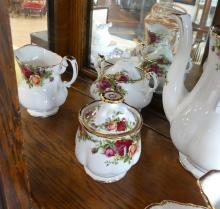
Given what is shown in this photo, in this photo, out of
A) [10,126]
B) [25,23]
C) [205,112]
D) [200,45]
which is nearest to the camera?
[10,126]

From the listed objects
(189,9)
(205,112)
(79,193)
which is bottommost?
(79,193)

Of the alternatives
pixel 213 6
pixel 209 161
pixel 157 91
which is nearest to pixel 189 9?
pixel 213 6

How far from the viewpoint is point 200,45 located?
53cm

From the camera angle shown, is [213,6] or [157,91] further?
[157,91]

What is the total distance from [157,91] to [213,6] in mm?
198

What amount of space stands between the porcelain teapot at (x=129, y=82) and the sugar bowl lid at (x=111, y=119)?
0.11m

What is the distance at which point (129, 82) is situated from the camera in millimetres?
534

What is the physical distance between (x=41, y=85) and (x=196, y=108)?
0.92ft

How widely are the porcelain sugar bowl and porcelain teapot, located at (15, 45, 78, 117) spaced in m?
0.14

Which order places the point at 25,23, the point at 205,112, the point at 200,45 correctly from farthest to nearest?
1. the point at 25,23
2. the point at 200,45
3. the point at 205,112

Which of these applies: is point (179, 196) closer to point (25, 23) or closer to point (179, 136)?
point (179, 136)

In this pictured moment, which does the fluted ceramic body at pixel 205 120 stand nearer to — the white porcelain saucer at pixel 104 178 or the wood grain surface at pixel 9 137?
the white porcelain saucer at pixel 104 178

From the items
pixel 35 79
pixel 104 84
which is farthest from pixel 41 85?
pixel 104 84

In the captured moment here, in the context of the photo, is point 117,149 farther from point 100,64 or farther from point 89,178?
point 100,64
